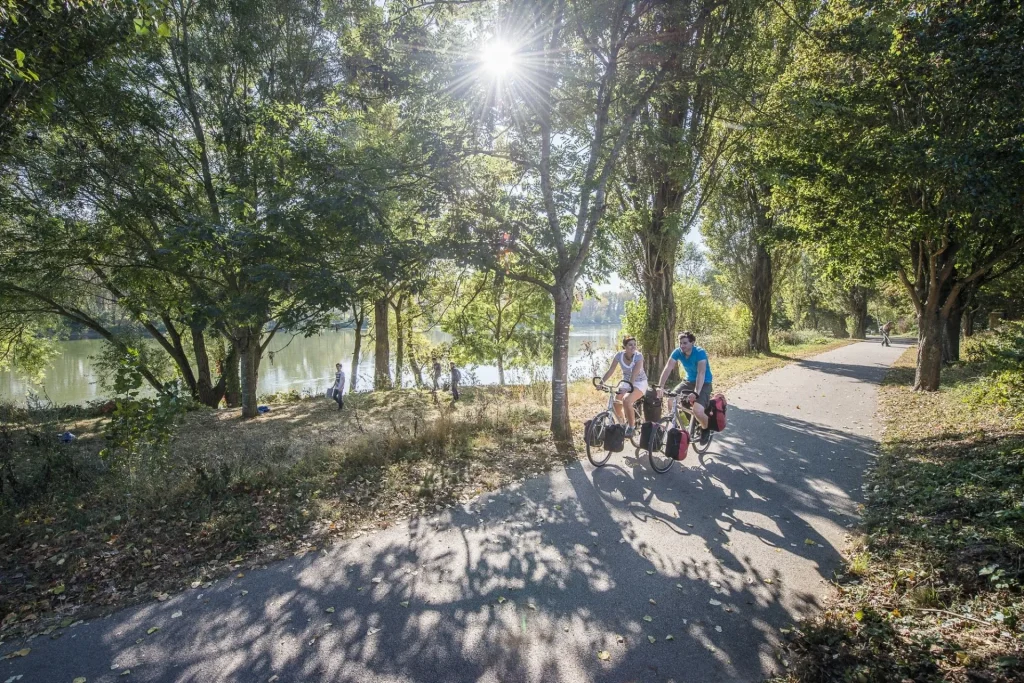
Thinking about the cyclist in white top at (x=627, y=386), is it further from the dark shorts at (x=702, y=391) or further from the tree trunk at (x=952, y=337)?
the tree trunk at (x=952, y=337)

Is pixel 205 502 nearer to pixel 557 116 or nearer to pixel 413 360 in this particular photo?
pixel 557 116

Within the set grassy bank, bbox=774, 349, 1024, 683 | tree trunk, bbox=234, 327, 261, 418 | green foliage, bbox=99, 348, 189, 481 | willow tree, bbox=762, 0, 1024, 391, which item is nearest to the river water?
tree trunk, bbox=234, 327, 261, 418

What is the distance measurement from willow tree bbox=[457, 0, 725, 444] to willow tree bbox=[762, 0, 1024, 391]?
10.5 ft

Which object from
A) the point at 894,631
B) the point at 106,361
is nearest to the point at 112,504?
the point at 894,631

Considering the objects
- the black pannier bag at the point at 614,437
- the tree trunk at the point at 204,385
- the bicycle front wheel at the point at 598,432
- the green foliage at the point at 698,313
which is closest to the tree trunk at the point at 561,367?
the bicycle front wheel at the point at 598,432

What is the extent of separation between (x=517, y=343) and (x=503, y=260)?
22.2 metres

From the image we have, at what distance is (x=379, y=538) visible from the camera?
5.39 meters

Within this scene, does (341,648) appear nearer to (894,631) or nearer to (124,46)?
(894,631)

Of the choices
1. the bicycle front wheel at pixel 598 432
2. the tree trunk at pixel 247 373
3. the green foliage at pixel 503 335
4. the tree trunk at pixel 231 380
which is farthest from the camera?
the green foliage at pixel 503 335

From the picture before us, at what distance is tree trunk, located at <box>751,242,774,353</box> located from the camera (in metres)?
26.2

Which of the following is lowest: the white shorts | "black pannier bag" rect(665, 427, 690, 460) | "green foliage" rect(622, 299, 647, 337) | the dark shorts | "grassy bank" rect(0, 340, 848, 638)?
"grassy bank" rect(0, 340, 848, 638)

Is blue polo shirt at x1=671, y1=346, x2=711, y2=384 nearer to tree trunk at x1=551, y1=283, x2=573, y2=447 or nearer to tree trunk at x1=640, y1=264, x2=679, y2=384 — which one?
tree trunk at x1=551, y1=283, x2=573, y2=447

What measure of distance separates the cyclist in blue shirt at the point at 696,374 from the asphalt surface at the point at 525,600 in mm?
1244

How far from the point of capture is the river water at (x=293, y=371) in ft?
75.9
